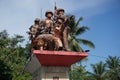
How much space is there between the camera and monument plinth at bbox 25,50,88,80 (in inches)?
271

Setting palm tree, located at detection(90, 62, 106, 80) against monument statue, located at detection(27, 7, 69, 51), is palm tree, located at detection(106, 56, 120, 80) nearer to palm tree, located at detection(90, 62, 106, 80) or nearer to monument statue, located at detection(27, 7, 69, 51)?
palm tree, located at detection(90, 62, 106, 80)

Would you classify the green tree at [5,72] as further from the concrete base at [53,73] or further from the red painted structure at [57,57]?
the red painted structure at [57,57]

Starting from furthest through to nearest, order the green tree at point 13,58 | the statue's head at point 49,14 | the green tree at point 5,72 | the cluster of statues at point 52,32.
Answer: the green tree at point 13,58 → the green tree at point 5,72 → the statue's head at point 49,14 → the cluster of statues at point 52,32

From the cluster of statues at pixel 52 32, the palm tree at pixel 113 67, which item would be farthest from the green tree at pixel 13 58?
the palm tree at pixel 113 67

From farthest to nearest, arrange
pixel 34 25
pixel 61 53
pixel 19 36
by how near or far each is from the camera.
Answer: pixel 19 36 < pixel 34 25 < pixel 61 53

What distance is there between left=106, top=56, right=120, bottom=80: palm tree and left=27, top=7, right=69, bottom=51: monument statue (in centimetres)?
2779

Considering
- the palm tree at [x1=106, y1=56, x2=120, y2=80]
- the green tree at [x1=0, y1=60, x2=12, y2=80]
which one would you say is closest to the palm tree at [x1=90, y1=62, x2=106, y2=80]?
Result: the palm tree at [x1=106, y1=56, x2=120, y2=80]

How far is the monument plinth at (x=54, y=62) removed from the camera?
688 cm

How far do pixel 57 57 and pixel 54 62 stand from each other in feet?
0.90

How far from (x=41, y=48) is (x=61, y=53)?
0.74 meters

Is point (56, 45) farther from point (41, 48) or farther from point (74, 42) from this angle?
point (74, 42)

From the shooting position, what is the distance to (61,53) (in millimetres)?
6922

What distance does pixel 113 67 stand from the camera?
→ 3531cm

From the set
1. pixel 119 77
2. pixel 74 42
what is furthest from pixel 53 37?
pixel 119 77
